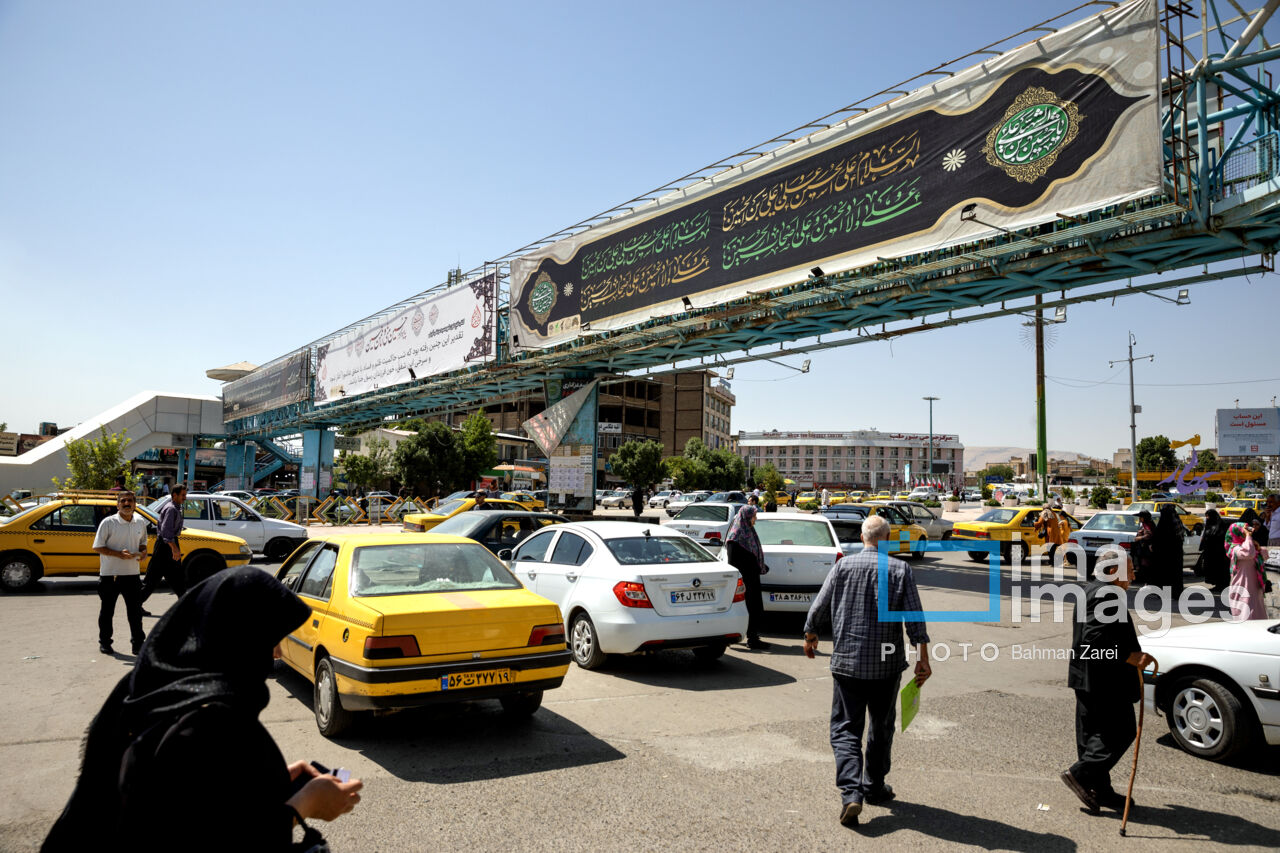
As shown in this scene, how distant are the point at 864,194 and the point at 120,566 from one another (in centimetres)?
1432

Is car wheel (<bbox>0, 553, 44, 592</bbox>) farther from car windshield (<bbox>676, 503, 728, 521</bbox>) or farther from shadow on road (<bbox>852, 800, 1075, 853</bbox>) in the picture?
shadow on road (<bbox>852, 800, 1075, 853</bbox>)

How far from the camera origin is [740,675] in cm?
809

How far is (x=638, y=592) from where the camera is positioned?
25.3ft

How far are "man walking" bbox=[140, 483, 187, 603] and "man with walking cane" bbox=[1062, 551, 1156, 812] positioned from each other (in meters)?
9.74

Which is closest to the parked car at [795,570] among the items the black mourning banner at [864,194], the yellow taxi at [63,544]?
the black mourning banner at [864,194]

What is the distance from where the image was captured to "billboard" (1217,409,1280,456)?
73.5 meters

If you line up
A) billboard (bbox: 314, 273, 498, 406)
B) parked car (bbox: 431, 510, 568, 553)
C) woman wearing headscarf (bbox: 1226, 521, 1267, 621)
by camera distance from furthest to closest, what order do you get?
billboard (bbox: 314, 273, 498, 406)
parked car (bbox: 431, 510, 568, 553)
woman wearing headscarf (bbox: 1226, 521, 1267, 621)

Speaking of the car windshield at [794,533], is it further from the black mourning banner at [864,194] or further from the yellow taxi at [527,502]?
the yellow taxi at [527,502]

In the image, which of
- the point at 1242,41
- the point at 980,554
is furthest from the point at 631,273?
the point at 1242,41

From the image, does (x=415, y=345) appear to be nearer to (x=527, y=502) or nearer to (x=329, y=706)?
(x=527, y=502)

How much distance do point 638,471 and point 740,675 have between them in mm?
63068

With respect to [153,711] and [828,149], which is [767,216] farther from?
[153,711]

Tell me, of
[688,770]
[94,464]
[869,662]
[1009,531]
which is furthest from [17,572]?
[1009,531]

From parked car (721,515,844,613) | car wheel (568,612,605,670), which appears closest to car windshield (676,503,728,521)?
parked car (721,515,844,613)
